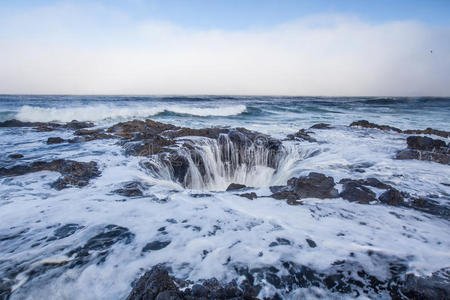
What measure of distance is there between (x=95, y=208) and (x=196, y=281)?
6.33 ft

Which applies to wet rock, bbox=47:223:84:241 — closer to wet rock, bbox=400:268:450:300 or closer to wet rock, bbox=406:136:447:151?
wet rock, bbox=400:268:450:300

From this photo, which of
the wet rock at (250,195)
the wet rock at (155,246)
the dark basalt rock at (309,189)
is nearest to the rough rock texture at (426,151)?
the dark basalt rock at (309,189)

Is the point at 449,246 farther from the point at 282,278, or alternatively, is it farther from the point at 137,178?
the point at 137,178

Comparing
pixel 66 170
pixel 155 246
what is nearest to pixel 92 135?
pixel 66 170

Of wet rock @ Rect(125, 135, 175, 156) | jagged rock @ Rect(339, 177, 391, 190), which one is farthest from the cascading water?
jagged rock @ Rect(339, 177, 391, 190)

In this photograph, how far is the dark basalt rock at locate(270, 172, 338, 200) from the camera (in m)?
3.53

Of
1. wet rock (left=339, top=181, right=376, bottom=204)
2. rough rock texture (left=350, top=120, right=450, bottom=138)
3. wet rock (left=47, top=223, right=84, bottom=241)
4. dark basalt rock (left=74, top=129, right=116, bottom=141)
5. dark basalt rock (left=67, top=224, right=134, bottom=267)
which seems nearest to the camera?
dark basalt rock (left=67, top=224, right=134, bottom=267)

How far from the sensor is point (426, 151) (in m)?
5.64

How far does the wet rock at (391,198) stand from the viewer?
3250 millimetres

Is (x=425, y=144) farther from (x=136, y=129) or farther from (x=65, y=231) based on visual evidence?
(x=136, y=129)

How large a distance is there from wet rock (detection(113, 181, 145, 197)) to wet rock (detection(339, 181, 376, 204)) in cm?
306

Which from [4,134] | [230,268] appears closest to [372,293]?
[230,268]

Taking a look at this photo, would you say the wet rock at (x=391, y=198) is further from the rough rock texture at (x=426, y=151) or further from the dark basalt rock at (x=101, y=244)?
the dark basalt rock at (x=101, y=244)

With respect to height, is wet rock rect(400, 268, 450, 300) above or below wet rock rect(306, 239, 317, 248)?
above
